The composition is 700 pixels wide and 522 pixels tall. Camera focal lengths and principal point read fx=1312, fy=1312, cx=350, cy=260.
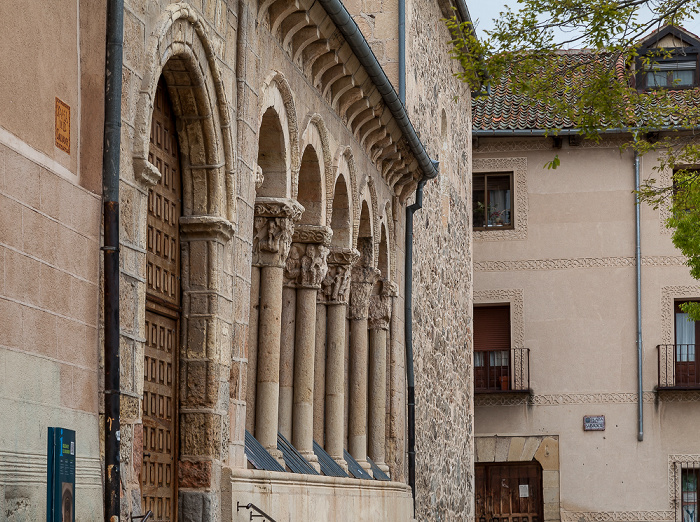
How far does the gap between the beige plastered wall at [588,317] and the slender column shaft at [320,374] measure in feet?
40.3

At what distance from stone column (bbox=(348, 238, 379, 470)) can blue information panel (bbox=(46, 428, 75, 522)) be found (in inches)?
356

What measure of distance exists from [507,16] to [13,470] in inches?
286

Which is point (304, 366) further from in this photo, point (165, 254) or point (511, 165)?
point (511, 165)

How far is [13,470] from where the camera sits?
571cm

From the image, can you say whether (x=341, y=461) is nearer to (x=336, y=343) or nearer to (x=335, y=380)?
(x=335, y=380)

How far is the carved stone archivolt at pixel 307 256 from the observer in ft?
39.4

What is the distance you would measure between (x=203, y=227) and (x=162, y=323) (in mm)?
693

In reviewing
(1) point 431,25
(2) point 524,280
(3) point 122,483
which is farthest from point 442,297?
(3) point 122,483

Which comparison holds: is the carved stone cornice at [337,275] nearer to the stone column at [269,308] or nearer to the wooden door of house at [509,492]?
the stone column at [269,308]

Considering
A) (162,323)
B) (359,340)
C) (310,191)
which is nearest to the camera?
(162,323)

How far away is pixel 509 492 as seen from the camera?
999 inches

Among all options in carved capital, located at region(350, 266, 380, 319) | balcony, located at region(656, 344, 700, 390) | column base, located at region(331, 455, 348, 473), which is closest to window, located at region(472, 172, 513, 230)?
balcony, located at region(656, 344, 700, 390)

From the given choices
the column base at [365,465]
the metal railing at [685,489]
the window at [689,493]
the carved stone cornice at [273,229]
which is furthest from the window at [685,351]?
the carved stone cornice at [273,229]

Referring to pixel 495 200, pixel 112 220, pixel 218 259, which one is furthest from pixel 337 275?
pixel 495 200
